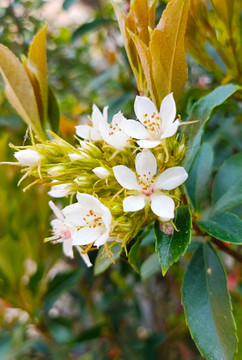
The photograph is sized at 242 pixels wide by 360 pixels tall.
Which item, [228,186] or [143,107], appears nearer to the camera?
[143,107]

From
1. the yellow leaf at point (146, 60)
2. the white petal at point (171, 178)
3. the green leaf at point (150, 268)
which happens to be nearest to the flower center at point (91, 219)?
the white petal at point (171, 178)

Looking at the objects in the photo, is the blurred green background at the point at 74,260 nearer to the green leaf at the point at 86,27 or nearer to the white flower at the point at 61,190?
the green leaf at the point at 86,27

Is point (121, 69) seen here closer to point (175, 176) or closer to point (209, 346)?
Result: point (175, 176)

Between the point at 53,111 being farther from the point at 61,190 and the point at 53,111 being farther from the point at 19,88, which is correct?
the point at 61,190

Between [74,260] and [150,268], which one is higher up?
[150,268]

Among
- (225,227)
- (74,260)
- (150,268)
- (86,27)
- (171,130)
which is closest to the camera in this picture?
(171,130)

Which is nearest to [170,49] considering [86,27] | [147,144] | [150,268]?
[147,144]
